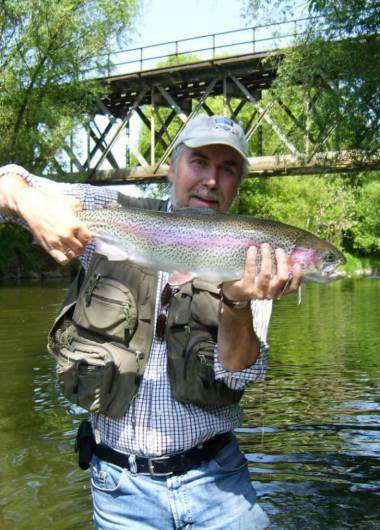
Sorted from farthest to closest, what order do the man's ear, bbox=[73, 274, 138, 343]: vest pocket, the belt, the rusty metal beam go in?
the rusty metal beam → the man's ear → bbox=[73, 274, 138, 343]: vest pocket → the belt

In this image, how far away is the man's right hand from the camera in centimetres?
249

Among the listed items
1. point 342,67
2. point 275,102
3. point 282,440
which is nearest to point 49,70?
point 275,102

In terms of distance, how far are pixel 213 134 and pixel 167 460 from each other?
4.32 ft

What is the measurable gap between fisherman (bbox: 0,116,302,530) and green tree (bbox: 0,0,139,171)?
2474cm

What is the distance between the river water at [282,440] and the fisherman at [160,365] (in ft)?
8.47

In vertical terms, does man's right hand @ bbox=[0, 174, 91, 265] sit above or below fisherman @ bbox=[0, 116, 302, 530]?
above

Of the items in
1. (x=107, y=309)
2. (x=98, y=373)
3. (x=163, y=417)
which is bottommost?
(x=163, y=417)

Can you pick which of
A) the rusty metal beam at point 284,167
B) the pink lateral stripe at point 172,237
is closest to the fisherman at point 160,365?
the pink lateral stripe at point 172,237

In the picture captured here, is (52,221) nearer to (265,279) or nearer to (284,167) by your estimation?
(265,279)

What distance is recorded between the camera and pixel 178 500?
257cm

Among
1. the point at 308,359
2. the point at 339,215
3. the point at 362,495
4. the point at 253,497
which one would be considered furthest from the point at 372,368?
the point at 339,215

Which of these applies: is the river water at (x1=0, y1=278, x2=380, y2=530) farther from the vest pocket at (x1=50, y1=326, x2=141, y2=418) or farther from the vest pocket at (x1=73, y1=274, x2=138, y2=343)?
the vest pocket at (x1=73, y1=274, x2=138, y2=343)

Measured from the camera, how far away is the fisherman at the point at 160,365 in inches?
101

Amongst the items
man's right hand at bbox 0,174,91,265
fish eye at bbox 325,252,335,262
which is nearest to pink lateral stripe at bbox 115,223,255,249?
man's right hand at bbox 0,174,91,265
